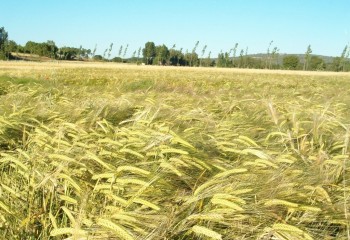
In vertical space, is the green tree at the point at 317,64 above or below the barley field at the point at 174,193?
above

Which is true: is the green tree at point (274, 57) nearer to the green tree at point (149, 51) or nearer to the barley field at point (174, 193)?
the green tree at point (149, 51)

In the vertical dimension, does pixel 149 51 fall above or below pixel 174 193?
above

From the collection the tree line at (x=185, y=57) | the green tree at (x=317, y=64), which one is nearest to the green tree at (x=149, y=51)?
the tree line at (x=185, y=57)

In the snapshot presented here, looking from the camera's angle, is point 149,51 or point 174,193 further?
point 149,51

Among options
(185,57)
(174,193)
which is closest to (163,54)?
(185,57)

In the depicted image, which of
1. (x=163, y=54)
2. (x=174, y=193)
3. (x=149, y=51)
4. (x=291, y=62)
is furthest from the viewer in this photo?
(x=149, y=51)

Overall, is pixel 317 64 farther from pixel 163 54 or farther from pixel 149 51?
pixel 149 51

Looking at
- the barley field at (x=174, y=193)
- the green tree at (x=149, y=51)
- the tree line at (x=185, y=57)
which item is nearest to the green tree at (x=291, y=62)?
the tree line at (x=185, y=57)

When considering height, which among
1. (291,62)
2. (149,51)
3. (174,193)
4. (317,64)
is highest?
(149,51)

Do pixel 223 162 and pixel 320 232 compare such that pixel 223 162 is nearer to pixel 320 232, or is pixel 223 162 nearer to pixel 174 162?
pixel 174 162

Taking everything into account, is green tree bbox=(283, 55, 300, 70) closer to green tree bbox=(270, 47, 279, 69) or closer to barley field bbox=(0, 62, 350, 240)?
green tree bbox=(270, 47, 279, 69)

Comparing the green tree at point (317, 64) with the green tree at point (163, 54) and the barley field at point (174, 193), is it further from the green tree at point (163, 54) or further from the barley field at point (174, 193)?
the barley field at point (174, 193)

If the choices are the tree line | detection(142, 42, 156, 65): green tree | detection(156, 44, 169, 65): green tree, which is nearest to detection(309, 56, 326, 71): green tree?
the tree line

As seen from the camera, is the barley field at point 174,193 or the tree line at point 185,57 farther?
the tree line at point 185,57
